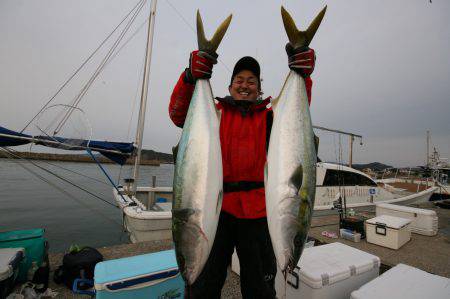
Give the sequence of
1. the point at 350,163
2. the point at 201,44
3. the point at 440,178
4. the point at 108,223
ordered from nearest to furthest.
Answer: the point at 201,44 < the point at 108,223 < the point at 350,163 < the point at 440,178

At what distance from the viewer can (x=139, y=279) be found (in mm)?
2580

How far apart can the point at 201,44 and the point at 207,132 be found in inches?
29.4

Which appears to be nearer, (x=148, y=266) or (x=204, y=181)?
(x=204, y=181)

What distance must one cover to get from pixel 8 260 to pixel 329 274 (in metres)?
3.92

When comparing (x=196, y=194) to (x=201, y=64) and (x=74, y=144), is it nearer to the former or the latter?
(x=201, y=64)

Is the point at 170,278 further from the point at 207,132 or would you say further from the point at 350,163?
the point at 350,163

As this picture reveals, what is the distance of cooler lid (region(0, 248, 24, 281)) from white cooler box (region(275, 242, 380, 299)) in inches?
127

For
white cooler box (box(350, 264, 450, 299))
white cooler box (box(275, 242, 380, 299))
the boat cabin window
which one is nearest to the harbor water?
white cooler box (box(275, 242, 380, 299))

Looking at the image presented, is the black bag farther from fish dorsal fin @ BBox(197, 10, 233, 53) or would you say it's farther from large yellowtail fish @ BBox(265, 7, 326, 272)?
fish dorsal fin @ BBox(197, 10, 233, 53)

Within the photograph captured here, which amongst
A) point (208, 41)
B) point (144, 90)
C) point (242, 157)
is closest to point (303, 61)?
point (208, 41)

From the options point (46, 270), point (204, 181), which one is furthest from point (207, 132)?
point (46, 270)

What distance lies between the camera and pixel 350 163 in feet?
48.5

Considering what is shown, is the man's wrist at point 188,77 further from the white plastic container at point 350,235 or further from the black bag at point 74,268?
the white plastic container at point 350,235

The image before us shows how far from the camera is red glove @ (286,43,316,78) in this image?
5.69ft
